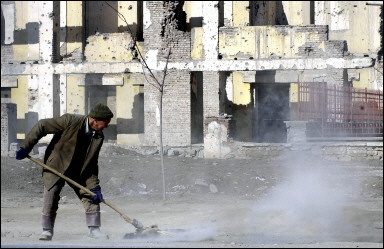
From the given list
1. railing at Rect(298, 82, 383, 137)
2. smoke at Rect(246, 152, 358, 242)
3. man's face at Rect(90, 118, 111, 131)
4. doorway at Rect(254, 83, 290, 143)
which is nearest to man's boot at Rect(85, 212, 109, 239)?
man's face at Rect(90, 118, 111, 131)

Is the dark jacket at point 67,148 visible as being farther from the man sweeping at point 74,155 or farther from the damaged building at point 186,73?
the damaged building at point 186,73

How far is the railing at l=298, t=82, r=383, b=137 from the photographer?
23812mm

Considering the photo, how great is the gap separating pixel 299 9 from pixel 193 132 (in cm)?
950

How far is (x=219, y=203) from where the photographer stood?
1418 cm

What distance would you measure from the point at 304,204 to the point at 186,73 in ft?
32.7

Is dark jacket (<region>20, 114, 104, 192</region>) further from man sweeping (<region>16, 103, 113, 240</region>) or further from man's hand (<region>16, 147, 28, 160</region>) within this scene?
man's hand (<region>16, 147, 28, 160</region>)

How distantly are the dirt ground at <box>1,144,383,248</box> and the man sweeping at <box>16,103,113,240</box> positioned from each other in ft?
1.20

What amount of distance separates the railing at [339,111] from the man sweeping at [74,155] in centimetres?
1548

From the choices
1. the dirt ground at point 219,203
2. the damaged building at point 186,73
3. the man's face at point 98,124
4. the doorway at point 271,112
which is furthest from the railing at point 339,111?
the man's face at point 98,124

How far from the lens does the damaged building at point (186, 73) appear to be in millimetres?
23094

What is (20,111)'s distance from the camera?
92.9ft

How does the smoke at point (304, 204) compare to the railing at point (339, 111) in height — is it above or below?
below

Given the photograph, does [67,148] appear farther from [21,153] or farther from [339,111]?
[339,111]

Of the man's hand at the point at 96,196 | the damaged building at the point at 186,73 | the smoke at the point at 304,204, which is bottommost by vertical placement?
the smoke at the point at 304,204
